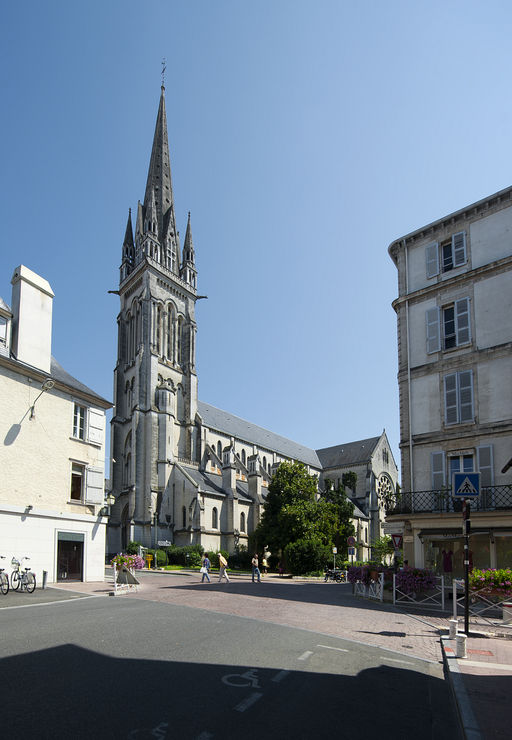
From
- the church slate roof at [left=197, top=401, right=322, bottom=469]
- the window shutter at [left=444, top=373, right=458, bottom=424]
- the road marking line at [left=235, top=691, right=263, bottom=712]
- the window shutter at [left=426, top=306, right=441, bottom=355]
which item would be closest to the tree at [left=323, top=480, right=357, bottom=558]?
the church slate roof at [left=197, top=401, right=322, bottom=469]

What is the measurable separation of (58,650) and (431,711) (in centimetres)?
505

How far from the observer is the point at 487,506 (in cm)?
1934

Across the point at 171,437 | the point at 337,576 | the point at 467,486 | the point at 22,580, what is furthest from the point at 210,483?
the point at 467,486

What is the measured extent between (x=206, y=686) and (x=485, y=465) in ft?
52.9

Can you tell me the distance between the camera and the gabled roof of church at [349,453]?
7838 centimetres

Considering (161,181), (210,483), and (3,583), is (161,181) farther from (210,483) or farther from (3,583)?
(3,583)

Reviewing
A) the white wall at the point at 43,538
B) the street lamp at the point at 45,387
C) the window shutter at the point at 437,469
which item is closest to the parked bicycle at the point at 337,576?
the window shutter at the point at 437,469

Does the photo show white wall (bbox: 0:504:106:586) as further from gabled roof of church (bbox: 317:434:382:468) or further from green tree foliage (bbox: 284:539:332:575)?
gabled roof of church (bbox: 317:434:382:468)

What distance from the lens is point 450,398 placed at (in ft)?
71.4

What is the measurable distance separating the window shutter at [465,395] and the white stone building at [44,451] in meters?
14.9

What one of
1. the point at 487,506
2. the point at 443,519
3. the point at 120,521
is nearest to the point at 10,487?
the point at 443,519

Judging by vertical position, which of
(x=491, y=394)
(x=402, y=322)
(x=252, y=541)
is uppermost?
(x=402, y=322)

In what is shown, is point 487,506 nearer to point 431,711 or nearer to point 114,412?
point 431,711

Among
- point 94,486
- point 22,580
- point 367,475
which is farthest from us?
point 367,475
